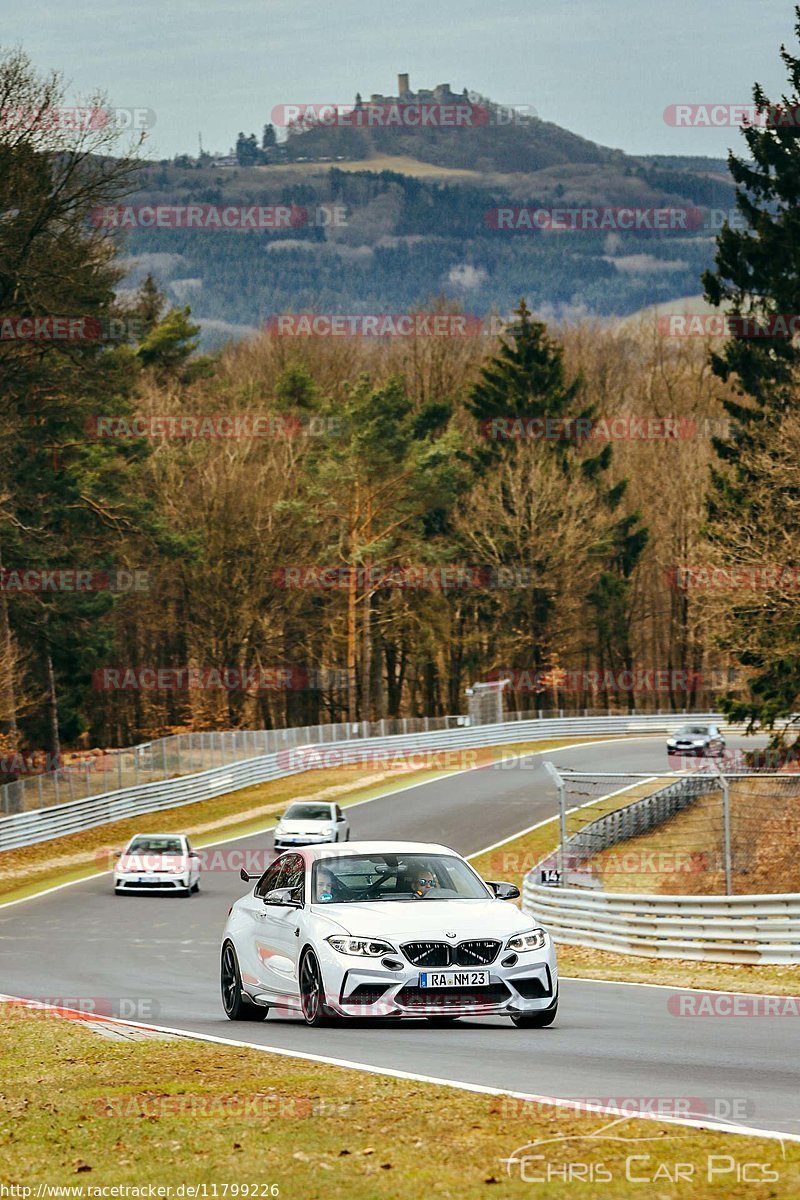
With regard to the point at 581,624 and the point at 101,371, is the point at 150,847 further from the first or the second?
the point at 581,624

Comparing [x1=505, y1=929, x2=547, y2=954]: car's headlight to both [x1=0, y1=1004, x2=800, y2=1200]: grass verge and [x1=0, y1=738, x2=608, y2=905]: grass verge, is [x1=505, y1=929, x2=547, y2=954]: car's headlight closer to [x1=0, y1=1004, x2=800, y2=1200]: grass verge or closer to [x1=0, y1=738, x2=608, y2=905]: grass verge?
[x1=0, y1=1004, x2=800, y2=1200]: grass verge

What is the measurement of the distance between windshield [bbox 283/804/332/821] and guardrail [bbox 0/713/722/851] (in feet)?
25.6

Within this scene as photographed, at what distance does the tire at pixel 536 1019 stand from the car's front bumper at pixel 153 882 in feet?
75.5

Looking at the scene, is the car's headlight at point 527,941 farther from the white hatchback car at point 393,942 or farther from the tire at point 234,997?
the tire at point 234,997

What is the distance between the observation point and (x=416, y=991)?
12422 mm

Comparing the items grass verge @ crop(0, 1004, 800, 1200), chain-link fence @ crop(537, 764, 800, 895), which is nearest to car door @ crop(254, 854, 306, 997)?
grass verge @ crop(0, 1004, 800, 1200)

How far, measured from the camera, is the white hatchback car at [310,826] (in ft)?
137

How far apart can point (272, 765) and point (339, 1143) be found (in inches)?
2136

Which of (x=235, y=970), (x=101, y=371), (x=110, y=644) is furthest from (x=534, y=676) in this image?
(x=235, y=970)

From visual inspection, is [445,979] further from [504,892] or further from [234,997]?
[234,997]

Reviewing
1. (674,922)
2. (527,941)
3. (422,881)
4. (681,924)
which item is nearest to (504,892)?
(422,881)

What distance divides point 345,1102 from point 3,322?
43.3m

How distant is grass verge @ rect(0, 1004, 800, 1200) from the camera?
7.20 m

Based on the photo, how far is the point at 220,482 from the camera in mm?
76750
